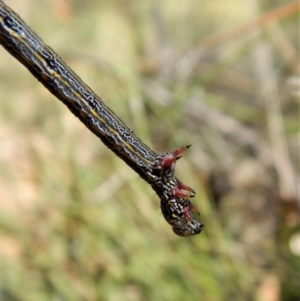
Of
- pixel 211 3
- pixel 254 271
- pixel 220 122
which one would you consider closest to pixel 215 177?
pixel 220 122

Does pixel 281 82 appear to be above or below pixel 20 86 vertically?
above

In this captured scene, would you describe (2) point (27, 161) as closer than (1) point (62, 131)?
No

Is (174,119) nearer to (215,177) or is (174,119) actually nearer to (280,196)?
(215,177)

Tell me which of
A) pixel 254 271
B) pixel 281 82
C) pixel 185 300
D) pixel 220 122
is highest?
pixel 281 82

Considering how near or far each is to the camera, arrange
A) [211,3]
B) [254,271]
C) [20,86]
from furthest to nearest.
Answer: [211,3]
[20,86]
[254,271]

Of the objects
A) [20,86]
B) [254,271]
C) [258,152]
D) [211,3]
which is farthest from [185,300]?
[211,3]

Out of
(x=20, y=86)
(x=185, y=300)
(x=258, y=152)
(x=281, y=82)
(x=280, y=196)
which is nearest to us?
(x=185, y=300)
